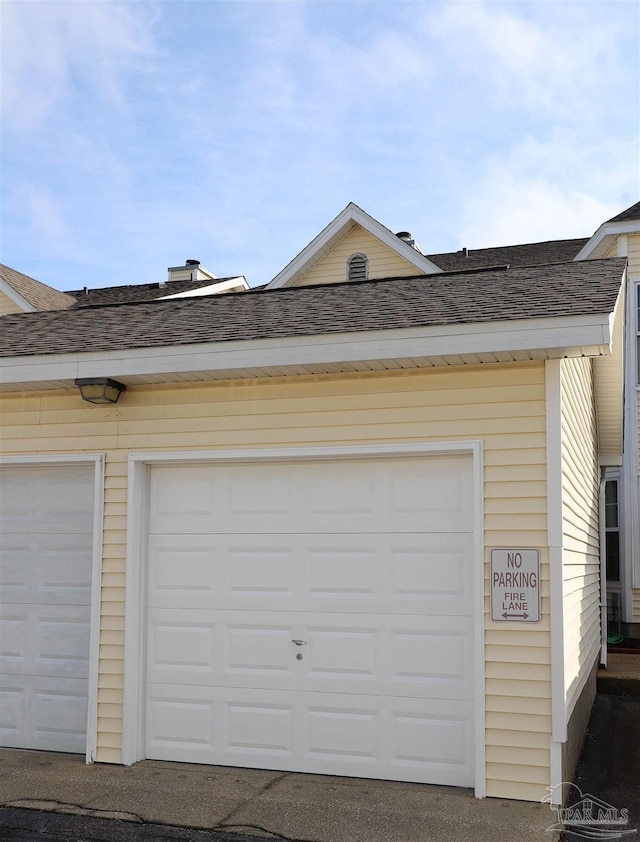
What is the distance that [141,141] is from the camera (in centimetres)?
1223

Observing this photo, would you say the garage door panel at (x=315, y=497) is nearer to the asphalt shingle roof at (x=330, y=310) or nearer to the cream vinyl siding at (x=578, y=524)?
the cream vinyl siding at (x=578, y=524)

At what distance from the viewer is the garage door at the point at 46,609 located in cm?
657

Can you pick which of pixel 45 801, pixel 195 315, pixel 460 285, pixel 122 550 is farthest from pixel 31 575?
pixel 460 285

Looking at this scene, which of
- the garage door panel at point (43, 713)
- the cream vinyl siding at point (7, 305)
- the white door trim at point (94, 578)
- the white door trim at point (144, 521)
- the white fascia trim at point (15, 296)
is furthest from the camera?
the cream vinyl siding at point (7, 305)

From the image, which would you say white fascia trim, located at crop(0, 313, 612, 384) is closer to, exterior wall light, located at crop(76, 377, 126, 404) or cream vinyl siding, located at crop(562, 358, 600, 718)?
exterior wall light, located at crop(76, 377, 126, 404)

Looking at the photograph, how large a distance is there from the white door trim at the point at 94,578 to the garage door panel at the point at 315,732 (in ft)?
1.39

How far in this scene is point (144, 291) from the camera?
18406 millimetres

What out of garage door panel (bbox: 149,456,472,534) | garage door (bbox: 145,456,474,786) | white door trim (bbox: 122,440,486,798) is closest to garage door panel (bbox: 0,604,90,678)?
white door trim (bbox: 122,440,486,798)

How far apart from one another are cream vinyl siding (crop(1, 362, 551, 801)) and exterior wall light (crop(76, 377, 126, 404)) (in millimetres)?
175

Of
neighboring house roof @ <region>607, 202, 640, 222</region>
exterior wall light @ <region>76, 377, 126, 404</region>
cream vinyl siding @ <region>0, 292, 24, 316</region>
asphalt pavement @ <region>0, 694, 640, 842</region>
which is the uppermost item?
neighboring house roof @ <region>607, 202, 640, 222</region>

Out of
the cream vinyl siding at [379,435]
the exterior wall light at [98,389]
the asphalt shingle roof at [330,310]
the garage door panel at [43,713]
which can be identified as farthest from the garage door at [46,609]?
the asphalt shingle roof at [330,310]

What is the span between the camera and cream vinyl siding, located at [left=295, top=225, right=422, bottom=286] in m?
15.2

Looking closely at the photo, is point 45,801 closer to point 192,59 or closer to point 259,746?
point 259,746

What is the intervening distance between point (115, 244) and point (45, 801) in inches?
528
